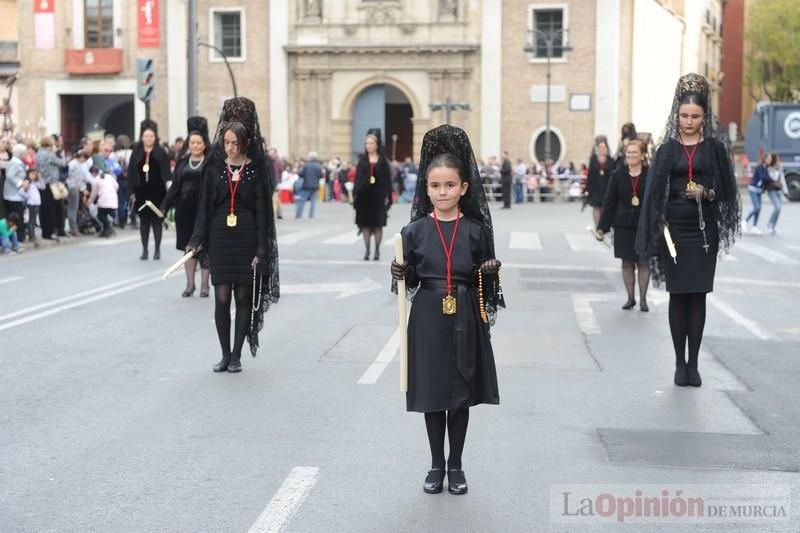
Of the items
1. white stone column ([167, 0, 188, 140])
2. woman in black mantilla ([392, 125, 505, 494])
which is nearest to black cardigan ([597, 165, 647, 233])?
woman in black mantilla ([392, 125, 505, 494])

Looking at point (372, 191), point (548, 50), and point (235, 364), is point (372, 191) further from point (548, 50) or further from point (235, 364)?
point (548, 50)

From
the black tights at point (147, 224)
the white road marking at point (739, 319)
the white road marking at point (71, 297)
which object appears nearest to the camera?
the white road marking at point (739, 319)

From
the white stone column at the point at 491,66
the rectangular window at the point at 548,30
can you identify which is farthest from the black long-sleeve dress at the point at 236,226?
the rectangular window at the point at 548,30

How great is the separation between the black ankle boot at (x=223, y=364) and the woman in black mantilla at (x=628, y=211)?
5434 mm

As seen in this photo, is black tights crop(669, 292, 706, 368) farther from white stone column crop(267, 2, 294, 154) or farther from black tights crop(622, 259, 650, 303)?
white stone column crop(267, 2, 294, 154)

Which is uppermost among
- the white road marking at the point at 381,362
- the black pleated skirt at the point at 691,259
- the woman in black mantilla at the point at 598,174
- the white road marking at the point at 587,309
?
the woman in black mantilla at the point at 598,174

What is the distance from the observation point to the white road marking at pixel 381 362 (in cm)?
932

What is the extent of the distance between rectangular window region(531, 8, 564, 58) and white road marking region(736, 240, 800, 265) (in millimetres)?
26933

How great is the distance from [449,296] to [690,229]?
141 inches

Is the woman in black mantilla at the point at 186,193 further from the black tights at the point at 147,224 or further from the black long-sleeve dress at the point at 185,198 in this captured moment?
the black tights at the point at 147,224

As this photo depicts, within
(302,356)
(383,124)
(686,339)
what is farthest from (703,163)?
(383,124)

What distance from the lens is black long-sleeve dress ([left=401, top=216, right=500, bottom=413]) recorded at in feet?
20.0

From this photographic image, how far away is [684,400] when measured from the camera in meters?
8.71

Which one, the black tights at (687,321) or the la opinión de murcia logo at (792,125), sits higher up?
the la opinión de murcia logo at (792,125)
